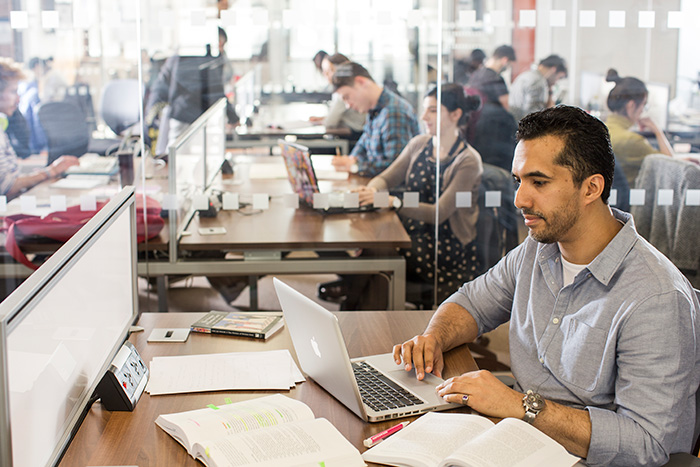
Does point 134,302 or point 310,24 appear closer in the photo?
point 134,302

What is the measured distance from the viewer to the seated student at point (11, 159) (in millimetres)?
3471

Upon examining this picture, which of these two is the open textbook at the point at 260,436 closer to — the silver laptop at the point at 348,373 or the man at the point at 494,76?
the silver laptop at the point at 348,373

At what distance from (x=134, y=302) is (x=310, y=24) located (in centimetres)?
186

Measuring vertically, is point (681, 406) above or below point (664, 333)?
below

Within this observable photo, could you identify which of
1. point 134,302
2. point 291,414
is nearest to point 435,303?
point 134,302

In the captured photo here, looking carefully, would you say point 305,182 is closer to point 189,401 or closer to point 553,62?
point 553,62

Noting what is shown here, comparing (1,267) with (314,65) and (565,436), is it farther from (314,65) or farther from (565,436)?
(565,436)

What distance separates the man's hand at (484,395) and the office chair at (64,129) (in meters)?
2.46

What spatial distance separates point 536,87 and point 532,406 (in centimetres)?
229

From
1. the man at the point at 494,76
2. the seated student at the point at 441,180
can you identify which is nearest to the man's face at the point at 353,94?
the seated student at the point at 441,180

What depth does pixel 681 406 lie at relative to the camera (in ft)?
5.13

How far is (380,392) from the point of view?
68.2 inches

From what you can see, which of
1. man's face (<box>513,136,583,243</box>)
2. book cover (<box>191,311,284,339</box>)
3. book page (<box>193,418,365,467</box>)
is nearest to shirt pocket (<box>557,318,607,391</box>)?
man's face (<box>513,136,583,243</box>)

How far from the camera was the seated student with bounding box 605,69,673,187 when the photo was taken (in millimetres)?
3605
